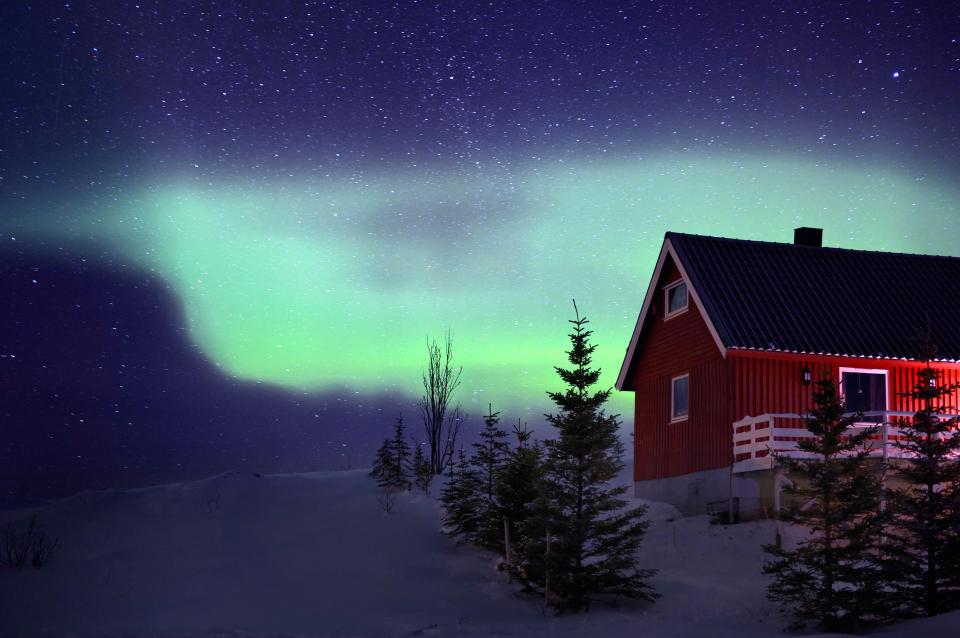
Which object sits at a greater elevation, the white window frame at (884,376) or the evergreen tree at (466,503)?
the white window frame at (884,376)

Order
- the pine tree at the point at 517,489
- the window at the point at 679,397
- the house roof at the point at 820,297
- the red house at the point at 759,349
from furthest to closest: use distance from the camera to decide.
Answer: the window at the point at 679,397 < the house roof at the point at 820,297 < the red house at the point at 759,349 < the pine tree at the point at 517,489

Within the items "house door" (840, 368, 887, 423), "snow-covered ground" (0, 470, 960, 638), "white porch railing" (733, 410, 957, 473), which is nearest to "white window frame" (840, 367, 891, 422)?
"house door" (840, 368, 887, 423)

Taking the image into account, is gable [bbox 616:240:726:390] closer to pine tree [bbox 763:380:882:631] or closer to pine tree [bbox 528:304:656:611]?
pine tree [bbox 528:304:656:611]

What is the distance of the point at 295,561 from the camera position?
22094 mm

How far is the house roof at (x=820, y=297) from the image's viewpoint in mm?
25703

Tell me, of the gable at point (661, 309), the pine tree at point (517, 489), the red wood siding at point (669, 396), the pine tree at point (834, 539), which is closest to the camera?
the pine tree at point (834, 539)

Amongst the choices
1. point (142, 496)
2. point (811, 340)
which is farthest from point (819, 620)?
point (142, 496)

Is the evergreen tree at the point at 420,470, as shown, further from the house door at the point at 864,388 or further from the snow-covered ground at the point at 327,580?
the house door at the point at 864,388

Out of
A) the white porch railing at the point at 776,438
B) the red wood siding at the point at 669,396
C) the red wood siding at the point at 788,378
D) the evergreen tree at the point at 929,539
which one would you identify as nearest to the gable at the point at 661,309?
the red wood siding at the point at 669,396

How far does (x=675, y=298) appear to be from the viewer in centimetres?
2909

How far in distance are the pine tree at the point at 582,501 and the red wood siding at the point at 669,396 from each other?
847 centimetres

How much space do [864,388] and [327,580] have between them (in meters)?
15.6

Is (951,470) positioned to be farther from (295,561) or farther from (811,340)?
(295,561)

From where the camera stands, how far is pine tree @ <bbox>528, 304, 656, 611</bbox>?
17609 millimetres
